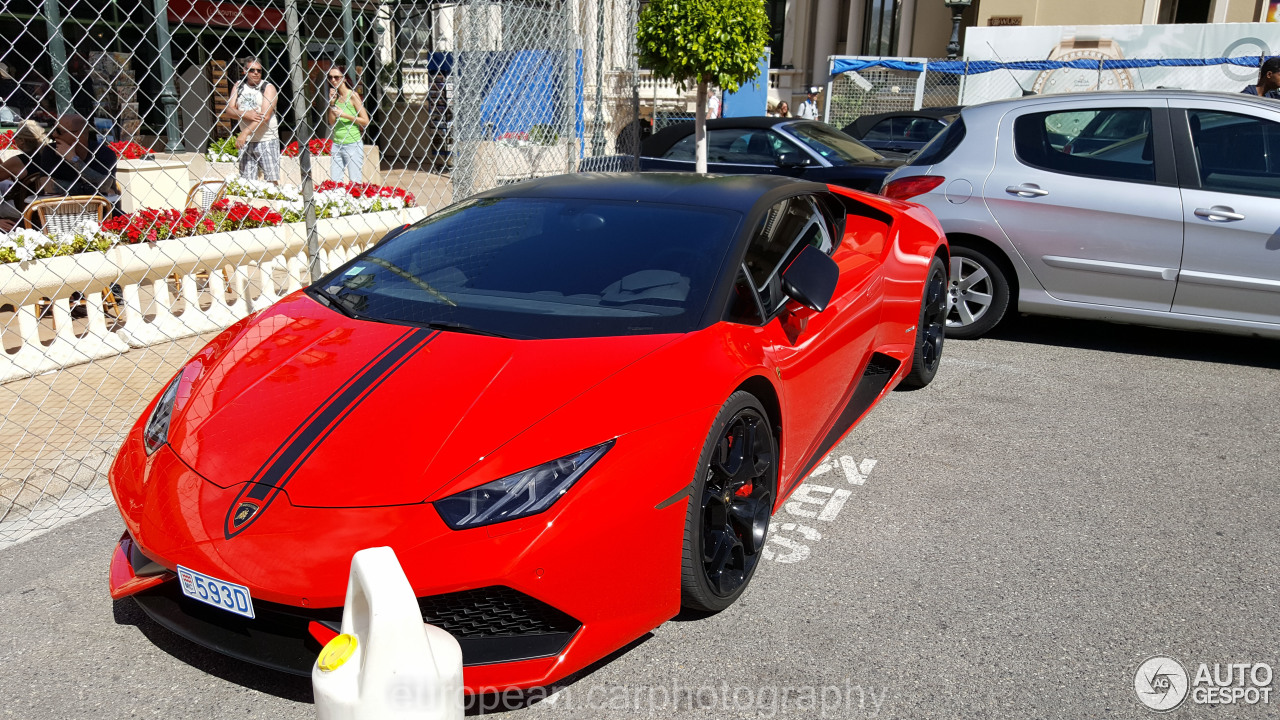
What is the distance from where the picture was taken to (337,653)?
175 cm

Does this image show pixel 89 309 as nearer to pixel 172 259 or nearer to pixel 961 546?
pixel 172 259

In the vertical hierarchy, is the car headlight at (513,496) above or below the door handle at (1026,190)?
below

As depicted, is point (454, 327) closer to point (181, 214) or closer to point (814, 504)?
point (814, 504)

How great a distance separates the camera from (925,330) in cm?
520

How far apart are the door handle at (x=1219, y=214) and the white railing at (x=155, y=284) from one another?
542cm

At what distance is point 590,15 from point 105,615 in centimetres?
775

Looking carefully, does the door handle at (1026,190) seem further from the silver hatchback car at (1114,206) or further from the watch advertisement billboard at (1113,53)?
the watch advertisement billboard at (1113,53)

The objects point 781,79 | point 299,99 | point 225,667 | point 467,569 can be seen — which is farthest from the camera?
point 781,79

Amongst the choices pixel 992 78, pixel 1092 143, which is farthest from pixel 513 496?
pixel 992 78

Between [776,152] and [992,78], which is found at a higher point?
[992,78]

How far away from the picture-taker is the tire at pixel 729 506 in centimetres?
268

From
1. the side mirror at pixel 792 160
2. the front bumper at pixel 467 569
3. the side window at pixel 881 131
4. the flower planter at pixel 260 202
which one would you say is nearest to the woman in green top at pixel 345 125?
the flower planter at pixel 260 202

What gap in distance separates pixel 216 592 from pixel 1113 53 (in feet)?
69.0

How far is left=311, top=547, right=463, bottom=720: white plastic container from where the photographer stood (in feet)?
5.51
